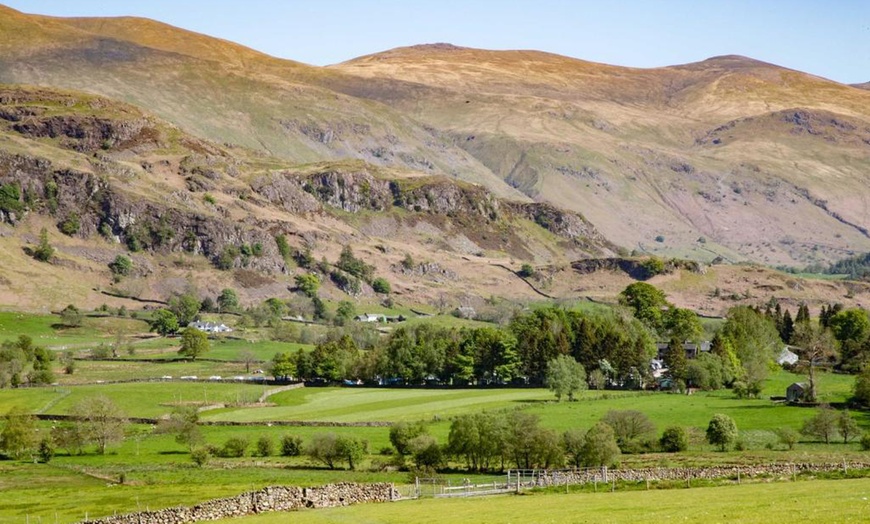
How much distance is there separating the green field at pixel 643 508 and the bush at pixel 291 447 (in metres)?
44.5

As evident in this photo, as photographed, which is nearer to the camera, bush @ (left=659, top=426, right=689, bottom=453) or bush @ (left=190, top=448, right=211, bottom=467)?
bush @ (left=659, top=426, right=689, bottom=453)

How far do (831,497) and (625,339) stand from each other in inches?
4874

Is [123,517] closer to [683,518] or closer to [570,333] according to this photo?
[683,518]

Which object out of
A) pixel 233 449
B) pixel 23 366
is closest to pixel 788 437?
pixel 233 449

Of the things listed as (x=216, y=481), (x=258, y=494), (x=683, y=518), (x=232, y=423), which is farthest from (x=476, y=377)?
(x=683, y=518)

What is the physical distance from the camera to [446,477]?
9350cm

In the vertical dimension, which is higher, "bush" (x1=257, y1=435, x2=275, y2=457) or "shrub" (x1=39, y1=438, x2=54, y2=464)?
"bush" (x1=257, y1=435, x2=275, y2=457)

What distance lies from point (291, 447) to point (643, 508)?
2510 inches

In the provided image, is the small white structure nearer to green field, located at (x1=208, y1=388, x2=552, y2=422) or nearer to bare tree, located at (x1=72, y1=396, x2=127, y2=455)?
green field, located at (x1=208, y1=388, x2=552, y2=422)

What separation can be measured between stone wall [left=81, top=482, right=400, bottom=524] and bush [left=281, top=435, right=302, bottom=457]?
42919 mm

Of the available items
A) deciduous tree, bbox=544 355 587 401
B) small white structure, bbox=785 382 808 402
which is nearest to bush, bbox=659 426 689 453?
small white structure, bbox=785 382 808 402

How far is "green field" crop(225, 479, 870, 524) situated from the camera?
49812mm

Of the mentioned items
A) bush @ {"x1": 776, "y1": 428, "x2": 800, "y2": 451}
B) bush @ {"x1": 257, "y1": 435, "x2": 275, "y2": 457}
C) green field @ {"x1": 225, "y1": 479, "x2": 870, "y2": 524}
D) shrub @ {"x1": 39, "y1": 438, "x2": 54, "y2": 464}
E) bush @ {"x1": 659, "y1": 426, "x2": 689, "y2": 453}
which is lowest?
shrub @ {"x1": 39, "y1": 438, "x2": 54, "y2": 464}

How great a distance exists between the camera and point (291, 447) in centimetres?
11588
